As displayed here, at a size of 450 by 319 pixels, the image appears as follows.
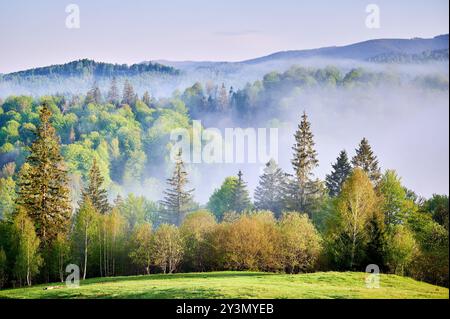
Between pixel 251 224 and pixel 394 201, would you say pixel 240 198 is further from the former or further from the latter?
pixel 251 224

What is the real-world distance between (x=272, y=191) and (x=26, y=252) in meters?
27.2

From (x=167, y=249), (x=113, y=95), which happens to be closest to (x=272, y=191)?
(x=167, y=249)

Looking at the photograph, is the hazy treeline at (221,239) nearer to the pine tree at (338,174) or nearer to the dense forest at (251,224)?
the dense forest at (251,224)

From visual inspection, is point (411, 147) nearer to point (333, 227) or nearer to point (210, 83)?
point (210, 83)

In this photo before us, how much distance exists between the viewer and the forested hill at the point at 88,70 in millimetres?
58000

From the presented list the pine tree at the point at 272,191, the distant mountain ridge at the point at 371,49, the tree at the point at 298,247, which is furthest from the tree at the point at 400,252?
the pine tree at the point at 272,191

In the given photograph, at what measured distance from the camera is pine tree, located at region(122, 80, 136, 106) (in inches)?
3756

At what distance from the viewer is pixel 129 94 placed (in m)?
95.5

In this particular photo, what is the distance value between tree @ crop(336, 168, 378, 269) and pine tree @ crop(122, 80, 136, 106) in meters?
63.4

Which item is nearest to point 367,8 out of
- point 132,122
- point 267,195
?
point 267,195

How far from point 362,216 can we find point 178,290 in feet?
41.0

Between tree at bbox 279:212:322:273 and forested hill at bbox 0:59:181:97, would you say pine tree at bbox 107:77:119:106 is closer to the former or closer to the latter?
forested hill at bbox 0:59:181:97

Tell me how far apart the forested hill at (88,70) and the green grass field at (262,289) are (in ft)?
99.4

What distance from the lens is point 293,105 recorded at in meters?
73.6
